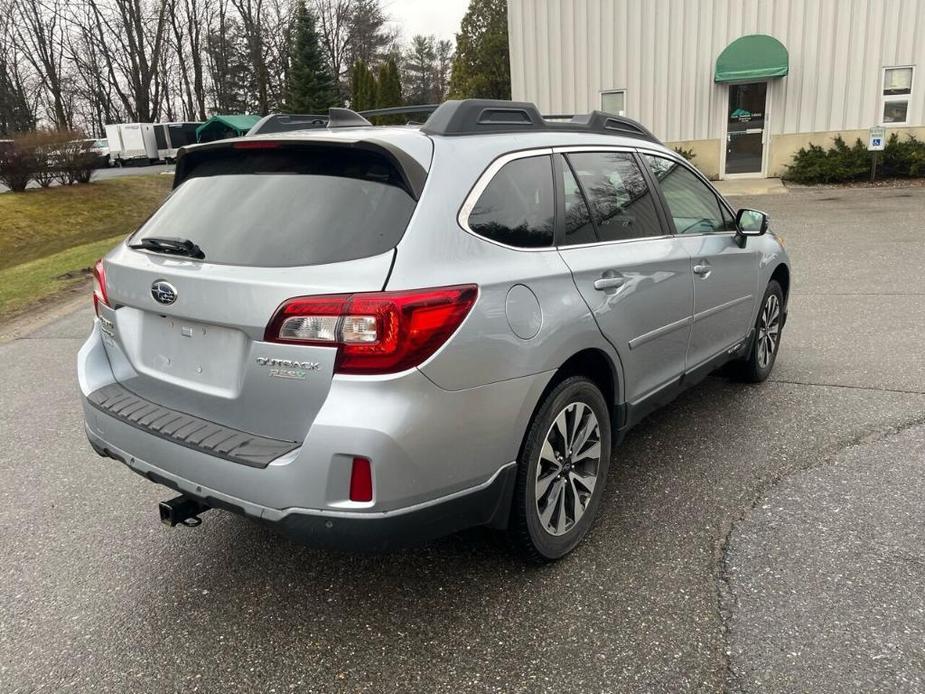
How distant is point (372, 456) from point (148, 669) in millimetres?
1125

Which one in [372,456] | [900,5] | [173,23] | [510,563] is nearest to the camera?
[372,456]

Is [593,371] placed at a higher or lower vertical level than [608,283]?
lower

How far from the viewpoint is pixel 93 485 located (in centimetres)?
385

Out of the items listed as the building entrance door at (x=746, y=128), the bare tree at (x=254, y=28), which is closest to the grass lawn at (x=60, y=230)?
the building entrance door at (x=746, y=128)

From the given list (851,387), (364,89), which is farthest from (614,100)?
(364,89)

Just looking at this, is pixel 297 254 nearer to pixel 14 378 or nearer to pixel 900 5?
pixel 14 378

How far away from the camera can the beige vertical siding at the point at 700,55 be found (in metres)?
17.7

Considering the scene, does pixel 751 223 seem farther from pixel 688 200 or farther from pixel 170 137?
pixel 170 137

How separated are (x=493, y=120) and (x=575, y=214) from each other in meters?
0.52

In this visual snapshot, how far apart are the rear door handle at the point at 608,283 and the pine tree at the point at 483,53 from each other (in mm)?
41901

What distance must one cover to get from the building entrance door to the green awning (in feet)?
2.04

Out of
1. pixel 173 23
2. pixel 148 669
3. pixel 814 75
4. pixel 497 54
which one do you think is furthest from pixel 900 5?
pixel 173 23

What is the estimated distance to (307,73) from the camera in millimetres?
39375

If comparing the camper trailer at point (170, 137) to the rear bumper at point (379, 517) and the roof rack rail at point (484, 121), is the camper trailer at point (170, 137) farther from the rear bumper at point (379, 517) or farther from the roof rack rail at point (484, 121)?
the rear bumper at point (379, 517)
